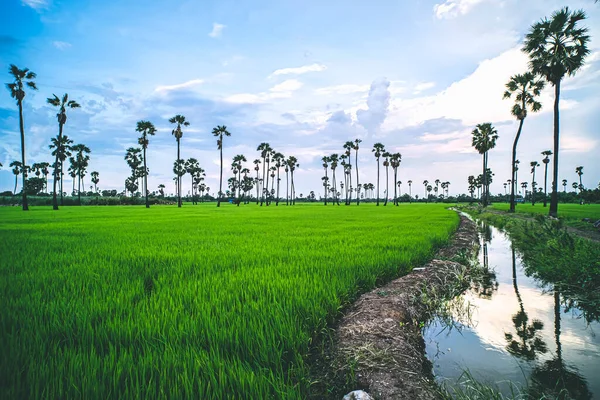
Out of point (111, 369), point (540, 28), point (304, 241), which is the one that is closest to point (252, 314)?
point (111, 369)

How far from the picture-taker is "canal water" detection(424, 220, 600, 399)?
298 cm

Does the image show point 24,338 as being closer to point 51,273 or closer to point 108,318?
point 108,318

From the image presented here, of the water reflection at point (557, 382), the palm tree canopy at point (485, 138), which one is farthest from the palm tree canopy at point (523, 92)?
the water reflection at point (557, 382)

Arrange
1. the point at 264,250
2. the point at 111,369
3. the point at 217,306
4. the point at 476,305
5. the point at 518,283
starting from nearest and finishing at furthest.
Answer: the point at 111,369 → the point at 217,306 → the point at 476,305 → the point at 518,283 → the point at 264,250

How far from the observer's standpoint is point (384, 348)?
3.17m

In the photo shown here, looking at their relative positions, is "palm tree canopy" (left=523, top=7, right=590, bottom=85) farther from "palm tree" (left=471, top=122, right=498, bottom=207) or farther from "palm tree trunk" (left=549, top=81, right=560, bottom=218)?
"palm tree" (left=471, top=122, right=498, bottom=207)

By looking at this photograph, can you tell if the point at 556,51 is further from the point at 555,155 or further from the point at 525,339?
the point at 525,339

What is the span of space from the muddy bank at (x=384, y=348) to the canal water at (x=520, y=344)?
1.15ft

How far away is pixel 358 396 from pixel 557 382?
2.30m

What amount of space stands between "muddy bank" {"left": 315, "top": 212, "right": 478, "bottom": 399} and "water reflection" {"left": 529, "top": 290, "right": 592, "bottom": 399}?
1.06 meters

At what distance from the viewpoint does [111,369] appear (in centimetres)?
230

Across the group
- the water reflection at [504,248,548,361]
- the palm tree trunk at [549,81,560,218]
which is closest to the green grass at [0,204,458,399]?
the water reflection at [504,248,548,361]

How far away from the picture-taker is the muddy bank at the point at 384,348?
2.54 meters

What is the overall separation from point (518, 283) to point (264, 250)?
696cm
